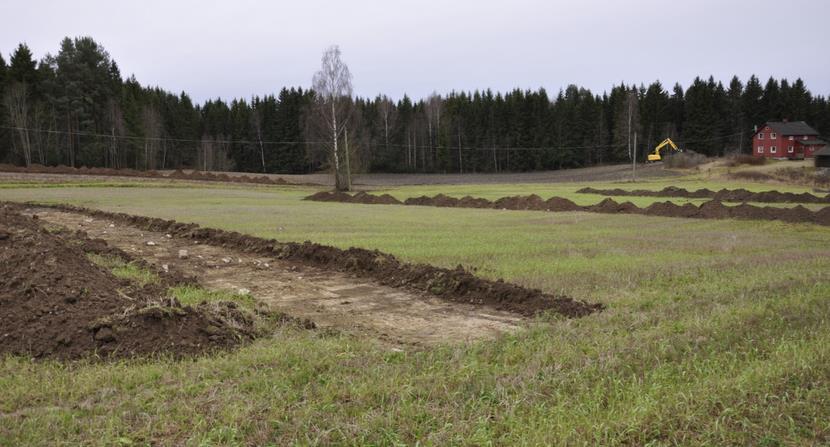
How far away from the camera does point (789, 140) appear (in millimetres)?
88500

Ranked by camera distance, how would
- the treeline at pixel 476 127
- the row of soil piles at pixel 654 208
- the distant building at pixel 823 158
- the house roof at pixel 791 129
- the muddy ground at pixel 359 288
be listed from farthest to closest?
the treeline at pixel 476 127 < the house roof at pixel 791 129 < the distant building at pixel 823 158 < the row of soil piles at pixel 654 208 < the muddy ground at pixel 359 288

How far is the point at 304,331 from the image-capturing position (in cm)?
688

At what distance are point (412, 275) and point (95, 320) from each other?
5.53 meters

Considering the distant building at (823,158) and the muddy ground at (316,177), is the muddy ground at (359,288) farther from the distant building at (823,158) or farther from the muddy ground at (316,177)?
the distant building at (823,158)

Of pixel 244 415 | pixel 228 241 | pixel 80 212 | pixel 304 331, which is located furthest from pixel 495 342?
pixel 80 212

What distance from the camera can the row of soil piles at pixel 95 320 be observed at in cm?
585

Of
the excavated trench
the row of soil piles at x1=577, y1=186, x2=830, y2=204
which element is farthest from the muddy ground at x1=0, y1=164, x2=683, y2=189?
the excavated trench

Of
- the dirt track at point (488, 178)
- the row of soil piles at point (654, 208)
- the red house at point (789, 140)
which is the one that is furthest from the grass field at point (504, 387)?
the red house at point (789, 140)

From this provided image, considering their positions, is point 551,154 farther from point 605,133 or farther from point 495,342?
point 495,342

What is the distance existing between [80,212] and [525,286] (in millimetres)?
23473

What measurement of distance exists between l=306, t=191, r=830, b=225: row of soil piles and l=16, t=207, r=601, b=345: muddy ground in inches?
722

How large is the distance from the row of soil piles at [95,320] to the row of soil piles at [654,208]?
895 inches

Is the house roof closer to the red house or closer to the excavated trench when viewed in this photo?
the red house

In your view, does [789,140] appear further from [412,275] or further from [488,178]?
[412,275]
